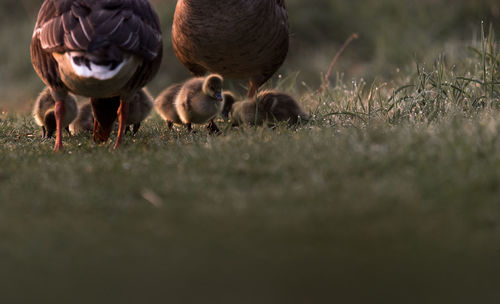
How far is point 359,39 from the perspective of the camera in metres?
13.9

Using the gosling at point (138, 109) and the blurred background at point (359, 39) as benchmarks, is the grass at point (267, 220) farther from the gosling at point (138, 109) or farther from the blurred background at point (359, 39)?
the blurred background at point (359, 39)

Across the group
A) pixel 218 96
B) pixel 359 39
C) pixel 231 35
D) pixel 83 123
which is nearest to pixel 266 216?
pixel 218 96

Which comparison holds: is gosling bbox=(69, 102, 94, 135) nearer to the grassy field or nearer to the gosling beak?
the grassy field

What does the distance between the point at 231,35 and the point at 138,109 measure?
1.33 metres

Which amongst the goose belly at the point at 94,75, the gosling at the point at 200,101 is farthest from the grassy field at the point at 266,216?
the gosling at the point at 200,101

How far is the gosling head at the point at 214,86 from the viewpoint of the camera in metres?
6.51

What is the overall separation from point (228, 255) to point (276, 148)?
1.59 meters

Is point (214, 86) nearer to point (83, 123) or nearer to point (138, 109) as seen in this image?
point (138, 109)

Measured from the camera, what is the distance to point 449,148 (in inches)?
163

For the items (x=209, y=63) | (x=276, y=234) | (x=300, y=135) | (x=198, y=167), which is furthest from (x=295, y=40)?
(x=276, y=234)

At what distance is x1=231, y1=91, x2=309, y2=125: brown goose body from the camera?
21.7 feet

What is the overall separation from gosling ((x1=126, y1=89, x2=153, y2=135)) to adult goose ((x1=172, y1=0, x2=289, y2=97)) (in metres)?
0.75

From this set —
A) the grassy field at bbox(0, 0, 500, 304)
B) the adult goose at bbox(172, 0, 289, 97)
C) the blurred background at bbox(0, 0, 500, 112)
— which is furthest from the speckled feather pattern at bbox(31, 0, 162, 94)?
the blurred background at bbox(0, 0, 500, 112)

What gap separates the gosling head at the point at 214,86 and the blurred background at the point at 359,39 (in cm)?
526
